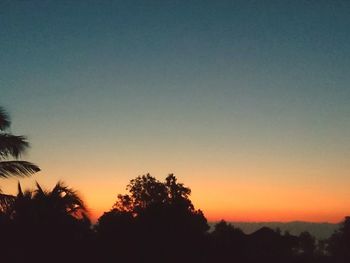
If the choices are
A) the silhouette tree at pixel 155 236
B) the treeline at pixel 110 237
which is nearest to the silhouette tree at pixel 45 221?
the treeline at pixel 110 237

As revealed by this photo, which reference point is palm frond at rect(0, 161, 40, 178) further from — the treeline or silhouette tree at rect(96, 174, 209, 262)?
silhouette tree at rect(96, 174, 209, 262)

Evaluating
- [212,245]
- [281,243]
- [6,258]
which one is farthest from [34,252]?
[281,243]

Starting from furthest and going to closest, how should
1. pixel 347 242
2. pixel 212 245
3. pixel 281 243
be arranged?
1. pixel 347 242
2. pixel 281 243
3. pixel 212 245

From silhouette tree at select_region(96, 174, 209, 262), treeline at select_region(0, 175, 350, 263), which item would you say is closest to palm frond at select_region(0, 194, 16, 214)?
treeline at select_region(0, 175, 350, 263)

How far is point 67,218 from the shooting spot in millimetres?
15875

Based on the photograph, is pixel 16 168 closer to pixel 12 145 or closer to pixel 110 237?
pixel 12 145

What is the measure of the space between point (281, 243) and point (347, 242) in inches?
1434

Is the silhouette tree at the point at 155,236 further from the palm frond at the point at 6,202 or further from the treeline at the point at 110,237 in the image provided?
the palm frond at the point at 6,202

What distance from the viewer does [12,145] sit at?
1634cm

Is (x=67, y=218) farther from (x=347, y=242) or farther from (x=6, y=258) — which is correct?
(x=347, y=242)

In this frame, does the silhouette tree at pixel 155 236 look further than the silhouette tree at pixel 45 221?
Yes

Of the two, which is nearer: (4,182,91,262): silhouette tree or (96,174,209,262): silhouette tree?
(4,182,91,262): silhouette tree

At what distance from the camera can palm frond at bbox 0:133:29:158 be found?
16.2 meters

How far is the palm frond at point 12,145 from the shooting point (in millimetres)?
16188
